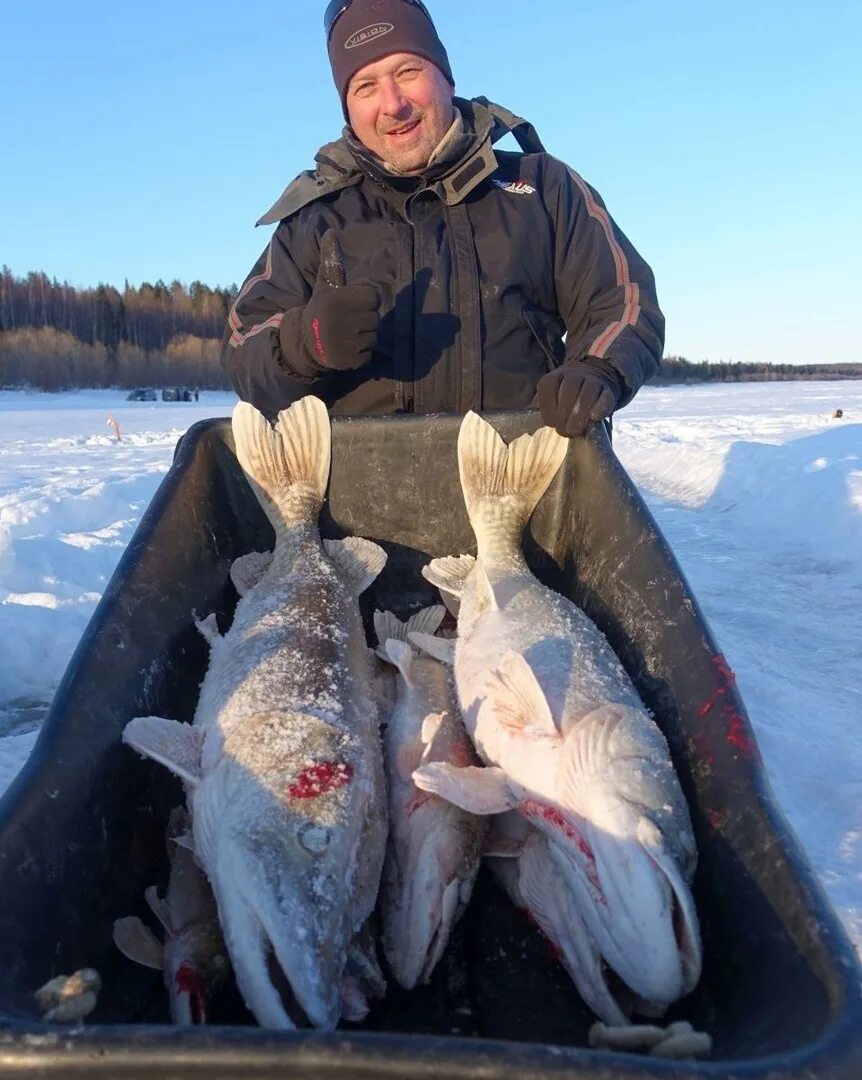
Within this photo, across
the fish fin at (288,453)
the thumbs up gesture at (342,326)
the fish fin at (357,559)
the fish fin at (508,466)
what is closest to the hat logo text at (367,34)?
the thumbs up gesture at (342,326)

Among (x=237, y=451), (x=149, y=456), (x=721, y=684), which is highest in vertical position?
(x=237, y=451)

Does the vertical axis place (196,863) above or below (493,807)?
below

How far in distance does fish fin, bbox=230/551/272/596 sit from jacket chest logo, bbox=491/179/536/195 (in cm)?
194

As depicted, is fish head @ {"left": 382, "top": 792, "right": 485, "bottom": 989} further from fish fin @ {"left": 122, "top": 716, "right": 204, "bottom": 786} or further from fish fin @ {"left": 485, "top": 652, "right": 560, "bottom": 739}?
fish fin @ {"left": 122, "top": 716, "right": 204, "bottom": 786}

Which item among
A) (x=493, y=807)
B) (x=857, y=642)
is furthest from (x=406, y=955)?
(x=857, y=642)

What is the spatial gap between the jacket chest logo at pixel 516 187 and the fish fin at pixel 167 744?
8.86 feet

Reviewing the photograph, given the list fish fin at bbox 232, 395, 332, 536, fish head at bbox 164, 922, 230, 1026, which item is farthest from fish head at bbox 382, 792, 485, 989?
fish fin at bbox 232, 395, 332, 536

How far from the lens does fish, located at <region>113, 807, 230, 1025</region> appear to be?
1591mm

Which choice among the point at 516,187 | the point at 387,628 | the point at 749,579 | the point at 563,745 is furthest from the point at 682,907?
the point at 749,579

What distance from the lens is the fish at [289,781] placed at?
1.56m

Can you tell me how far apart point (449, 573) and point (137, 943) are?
170 centimetres

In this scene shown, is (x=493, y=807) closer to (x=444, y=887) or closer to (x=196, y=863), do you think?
(x=444, y=887)

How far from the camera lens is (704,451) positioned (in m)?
11.1

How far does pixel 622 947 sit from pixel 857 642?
3225 mm
